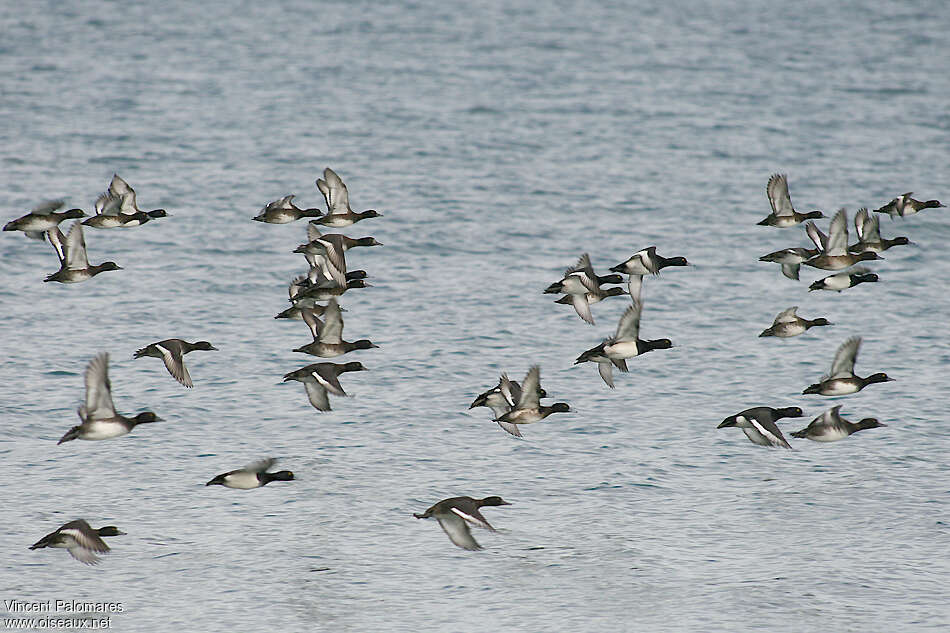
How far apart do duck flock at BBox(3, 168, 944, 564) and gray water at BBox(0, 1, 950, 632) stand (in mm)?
2428

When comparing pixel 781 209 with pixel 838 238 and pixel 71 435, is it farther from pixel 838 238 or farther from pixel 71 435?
pixel 71 435

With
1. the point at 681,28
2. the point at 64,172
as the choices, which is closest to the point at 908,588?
the point at 64,172

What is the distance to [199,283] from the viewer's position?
4241 centimetres

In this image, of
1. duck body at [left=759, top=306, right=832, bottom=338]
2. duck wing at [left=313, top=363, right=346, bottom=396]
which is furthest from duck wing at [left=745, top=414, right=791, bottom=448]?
duck wing at [left=313, top=363, right=346, bottom=396]

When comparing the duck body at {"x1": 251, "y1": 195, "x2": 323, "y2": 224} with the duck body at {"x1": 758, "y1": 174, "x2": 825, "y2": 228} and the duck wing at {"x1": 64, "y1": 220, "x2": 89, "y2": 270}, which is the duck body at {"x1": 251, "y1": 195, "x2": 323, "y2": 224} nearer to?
the duck wing at {"x1": 64, "y1": 220, "x2": 89, "y2": 270}

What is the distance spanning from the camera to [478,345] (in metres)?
37.6

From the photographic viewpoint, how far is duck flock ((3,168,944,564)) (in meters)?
21.5

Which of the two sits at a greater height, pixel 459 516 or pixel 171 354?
pixel 171 354

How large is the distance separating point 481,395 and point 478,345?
13.6 m

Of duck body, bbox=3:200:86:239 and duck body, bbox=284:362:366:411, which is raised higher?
duck body, bbox=3:200:86:239

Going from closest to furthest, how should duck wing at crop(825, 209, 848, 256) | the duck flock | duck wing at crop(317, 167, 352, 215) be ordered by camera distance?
the duck flock, duck wing at crop(825, 209, 848, 256), duck wing at crop(317, 167, 352, 215)

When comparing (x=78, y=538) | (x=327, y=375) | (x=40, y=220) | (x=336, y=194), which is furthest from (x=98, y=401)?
(x=336, y=194)

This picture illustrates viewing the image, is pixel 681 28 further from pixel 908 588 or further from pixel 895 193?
pixel 908 588

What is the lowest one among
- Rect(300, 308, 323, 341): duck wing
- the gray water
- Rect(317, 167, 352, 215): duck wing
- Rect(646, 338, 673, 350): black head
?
the gray water
